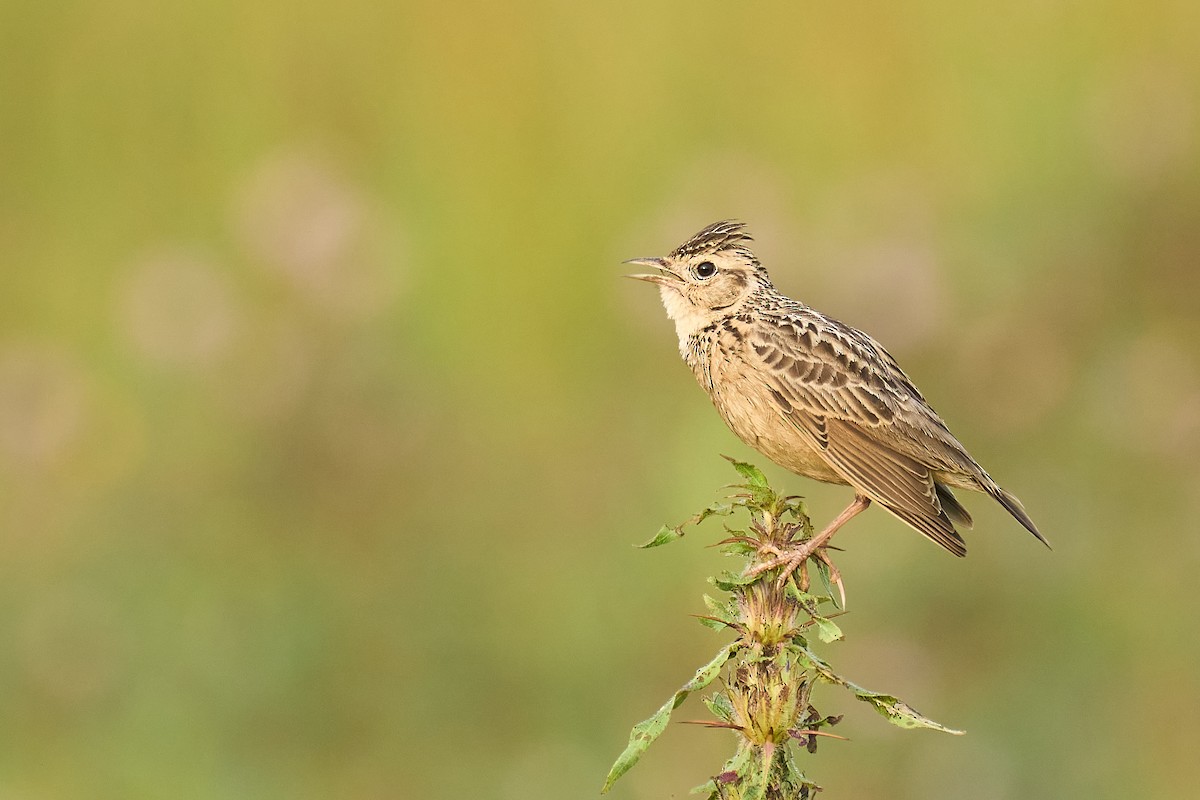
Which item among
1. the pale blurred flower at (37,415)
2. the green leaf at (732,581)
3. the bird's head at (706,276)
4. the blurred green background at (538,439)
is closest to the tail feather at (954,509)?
the bird's head at (706,276)

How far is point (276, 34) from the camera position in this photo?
1224 cm

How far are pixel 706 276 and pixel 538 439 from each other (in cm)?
347

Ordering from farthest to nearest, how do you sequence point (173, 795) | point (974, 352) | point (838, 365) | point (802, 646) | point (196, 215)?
1. point (196, 215)
2. point (974, 352)
3. point (173, 795)
4. point (838, 365)
5. point (802, 646)

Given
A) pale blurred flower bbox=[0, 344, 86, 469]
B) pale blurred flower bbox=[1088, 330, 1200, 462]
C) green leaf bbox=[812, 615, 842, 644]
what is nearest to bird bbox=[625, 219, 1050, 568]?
green leaf bbox=[812, 615, 842, 644]

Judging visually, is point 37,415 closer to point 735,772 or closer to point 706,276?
point 706,276

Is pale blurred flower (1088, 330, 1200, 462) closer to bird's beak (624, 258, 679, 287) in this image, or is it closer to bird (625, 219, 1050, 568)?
bird (625, 219, 1050, 568)

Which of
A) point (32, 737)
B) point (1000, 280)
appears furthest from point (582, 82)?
point (32, 737)

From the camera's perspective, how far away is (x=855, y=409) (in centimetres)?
560

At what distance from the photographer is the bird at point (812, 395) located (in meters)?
5.39

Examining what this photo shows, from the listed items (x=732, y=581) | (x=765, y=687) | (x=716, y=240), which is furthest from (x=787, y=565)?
(x=716, y=240)

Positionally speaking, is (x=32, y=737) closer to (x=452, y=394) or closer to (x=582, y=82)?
(x=452, y=394)

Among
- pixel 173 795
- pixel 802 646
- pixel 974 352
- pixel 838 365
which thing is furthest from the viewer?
pixel 974 352

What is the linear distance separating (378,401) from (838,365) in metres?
3.51

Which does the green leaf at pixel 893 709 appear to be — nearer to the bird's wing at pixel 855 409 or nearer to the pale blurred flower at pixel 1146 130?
the bird's wing at pixel 855 409
